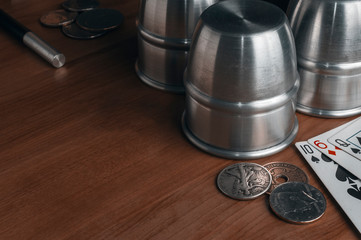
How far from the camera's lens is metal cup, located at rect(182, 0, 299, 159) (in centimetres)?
68

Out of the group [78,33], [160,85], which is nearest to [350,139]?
[160,85]

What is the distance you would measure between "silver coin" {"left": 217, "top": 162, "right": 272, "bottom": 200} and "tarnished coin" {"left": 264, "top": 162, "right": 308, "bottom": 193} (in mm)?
10

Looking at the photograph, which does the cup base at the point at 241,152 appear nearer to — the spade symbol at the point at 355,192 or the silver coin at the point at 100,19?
the spade symbol at the point at 355,192

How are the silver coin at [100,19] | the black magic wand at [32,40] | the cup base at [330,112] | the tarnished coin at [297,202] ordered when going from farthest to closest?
1. the silver coin at [100,19]
2. the black magic wand at [32,40]
3. the cup base at [330,112]
4. the tarnished coin at [297,202]

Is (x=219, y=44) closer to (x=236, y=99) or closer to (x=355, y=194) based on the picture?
(x=236, y=99)

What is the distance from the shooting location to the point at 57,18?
112 centimetres

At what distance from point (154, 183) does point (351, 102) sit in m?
0.33

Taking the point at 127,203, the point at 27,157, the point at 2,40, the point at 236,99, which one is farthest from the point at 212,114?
the point at 2,40

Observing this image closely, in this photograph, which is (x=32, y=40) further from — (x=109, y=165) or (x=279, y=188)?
(x=279, y=188)

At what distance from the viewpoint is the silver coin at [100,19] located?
1079 mm

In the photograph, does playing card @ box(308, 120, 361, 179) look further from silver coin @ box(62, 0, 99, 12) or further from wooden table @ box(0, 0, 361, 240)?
silver coin @ box(62, 0, 99, 12)

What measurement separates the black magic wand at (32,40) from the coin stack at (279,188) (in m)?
0.41

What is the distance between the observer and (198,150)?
2.55 ft

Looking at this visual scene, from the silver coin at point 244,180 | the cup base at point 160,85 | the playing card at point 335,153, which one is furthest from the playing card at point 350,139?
the cup base at point 160,85
